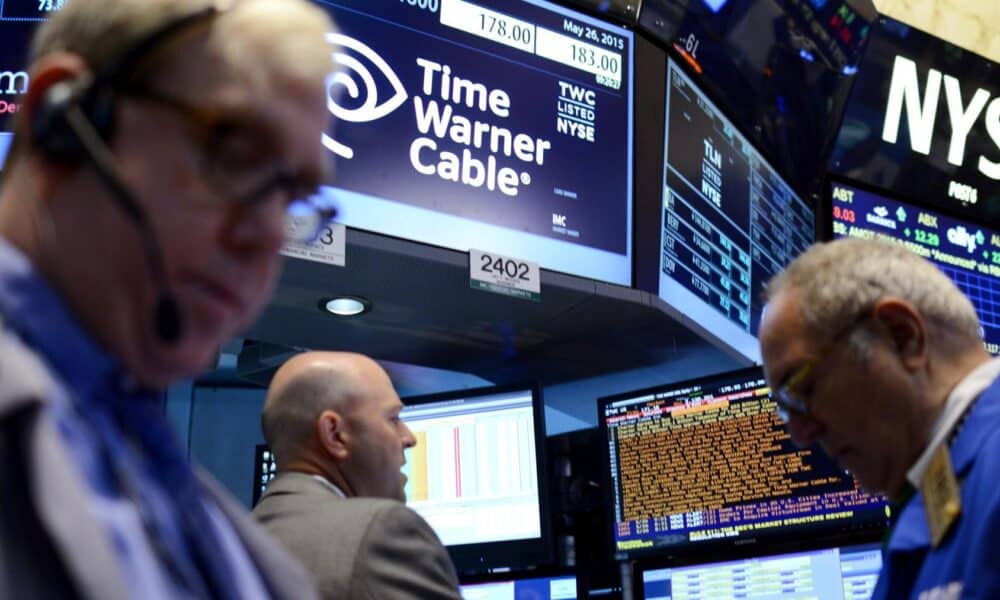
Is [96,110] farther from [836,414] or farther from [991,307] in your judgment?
[991,307]

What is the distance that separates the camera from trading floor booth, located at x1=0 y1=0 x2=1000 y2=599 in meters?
2.40

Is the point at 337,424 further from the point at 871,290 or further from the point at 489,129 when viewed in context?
the point at 871,290

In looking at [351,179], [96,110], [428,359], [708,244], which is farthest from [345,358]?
[96,110]

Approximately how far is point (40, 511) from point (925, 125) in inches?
163

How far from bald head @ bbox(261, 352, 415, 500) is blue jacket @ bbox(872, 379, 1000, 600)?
1.06 metres

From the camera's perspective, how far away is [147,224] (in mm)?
695

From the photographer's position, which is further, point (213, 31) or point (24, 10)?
point (24, 10)

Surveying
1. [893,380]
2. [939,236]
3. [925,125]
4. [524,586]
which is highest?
Result: [925,125]

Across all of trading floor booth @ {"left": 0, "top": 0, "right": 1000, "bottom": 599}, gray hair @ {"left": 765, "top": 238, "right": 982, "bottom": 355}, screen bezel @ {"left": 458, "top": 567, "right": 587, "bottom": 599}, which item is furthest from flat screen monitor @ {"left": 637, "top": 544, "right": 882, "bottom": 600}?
gray hair @ {"left": 765, "top": 238, "right": 982, "bottom": 355}

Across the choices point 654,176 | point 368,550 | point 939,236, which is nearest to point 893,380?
point 368,550

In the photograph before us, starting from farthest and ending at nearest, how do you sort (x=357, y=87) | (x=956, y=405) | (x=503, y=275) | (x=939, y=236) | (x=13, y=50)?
(x=939, y=236), (x=503, y=275), (x=357, y=87), (x=13, y=50), (x=956, y=405)

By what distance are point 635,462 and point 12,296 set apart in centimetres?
231

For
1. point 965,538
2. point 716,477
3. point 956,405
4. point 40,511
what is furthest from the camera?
point 716,477

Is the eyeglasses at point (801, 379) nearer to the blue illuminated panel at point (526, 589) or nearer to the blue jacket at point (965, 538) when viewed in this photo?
the blue jacket at point (965, 538)
